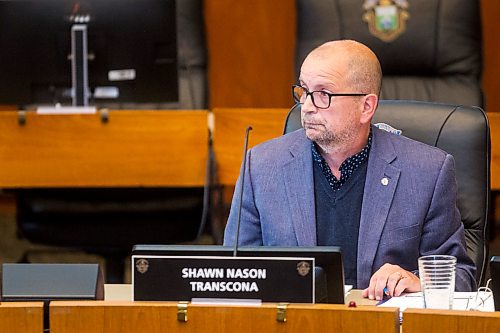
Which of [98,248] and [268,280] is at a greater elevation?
[268,280]

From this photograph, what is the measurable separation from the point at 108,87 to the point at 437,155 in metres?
1.88

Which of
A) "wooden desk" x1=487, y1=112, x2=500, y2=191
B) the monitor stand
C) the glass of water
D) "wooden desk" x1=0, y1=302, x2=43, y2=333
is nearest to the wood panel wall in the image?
the monitor stand

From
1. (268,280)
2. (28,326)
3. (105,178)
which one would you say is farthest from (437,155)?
(105,178)

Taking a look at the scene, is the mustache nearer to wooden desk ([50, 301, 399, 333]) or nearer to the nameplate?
the nameplate

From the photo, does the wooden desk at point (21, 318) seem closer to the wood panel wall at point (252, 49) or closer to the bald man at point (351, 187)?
the bald man at point (351, 187)

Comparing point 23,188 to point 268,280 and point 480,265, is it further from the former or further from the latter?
point 268,280

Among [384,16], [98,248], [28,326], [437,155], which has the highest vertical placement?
[384,16]

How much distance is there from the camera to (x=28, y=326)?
2027mm

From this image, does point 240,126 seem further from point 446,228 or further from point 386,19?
point 446,228

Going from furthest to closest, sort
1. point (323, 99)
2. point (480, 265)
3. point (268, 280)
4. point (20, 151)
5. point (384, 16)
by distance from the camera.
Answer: point (384, 16) < point (20, 151) < point (480, 265) < point (323, 99) < point (268, 280)

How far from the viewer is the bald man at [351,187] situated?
2.92m

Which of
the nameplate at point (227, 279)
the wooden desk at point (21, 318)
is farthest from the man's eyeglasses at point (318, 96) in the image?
the wooden desk at point (21, 318)

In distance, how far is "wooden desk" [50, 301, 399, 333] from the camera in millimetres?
1957

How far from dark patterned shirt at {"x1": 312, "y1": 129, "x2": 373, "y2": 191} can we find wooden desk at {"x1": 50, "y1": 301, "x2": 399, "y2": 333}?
1.02 meters
